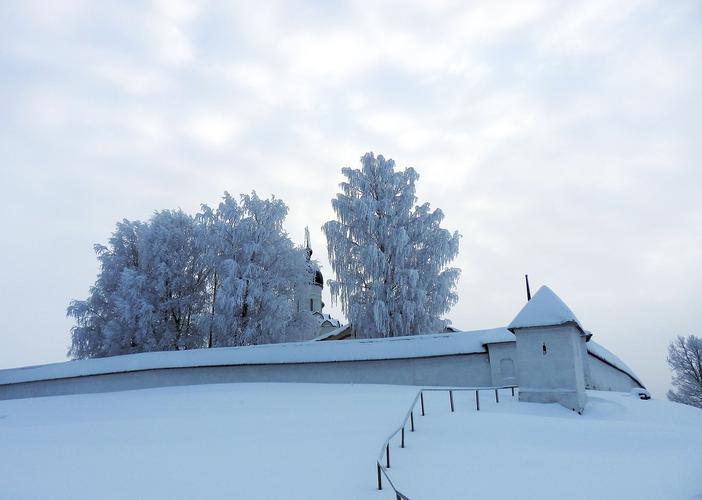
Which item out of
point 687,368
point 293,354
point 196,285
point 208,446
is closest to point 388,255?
point 293,354

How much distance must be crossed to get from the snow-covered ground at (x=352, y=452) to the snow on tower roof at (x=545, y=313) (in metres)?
2.03

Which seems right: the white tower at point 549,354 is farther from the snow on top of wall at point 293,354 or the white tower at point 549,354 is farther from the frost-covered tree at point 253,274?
the frost-covered tree at point 253,274

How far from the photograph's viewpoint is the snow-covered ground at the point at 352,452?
6.71 metres

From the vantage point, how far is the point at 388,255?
2628cm

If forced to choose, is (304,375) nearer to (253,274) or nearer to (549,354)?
(549,354)

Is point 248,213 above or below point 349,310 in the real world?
above

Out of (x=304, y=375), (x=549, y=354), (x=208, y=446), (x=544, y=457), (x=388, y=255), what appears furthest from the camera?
(x=388, y=255)

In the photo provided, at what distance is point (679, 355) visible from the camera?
39.8 metres

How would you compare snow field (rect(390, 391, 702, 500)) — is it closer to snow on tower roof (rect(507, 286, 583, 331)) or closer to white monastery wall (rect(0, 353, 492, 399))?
snow on tower roof (rect(507, 286, 583, 331))

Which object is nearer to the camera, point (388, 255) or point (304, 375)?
point (304, 375)

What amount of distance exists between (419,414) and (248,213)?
67.9 ft

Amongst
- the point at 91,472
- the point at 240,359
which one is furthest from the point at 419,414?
the point at 240,359

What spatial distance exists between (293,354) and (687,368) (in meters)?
35.5

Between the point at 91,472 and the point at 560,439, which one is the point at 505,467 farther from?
the point at 91,472
